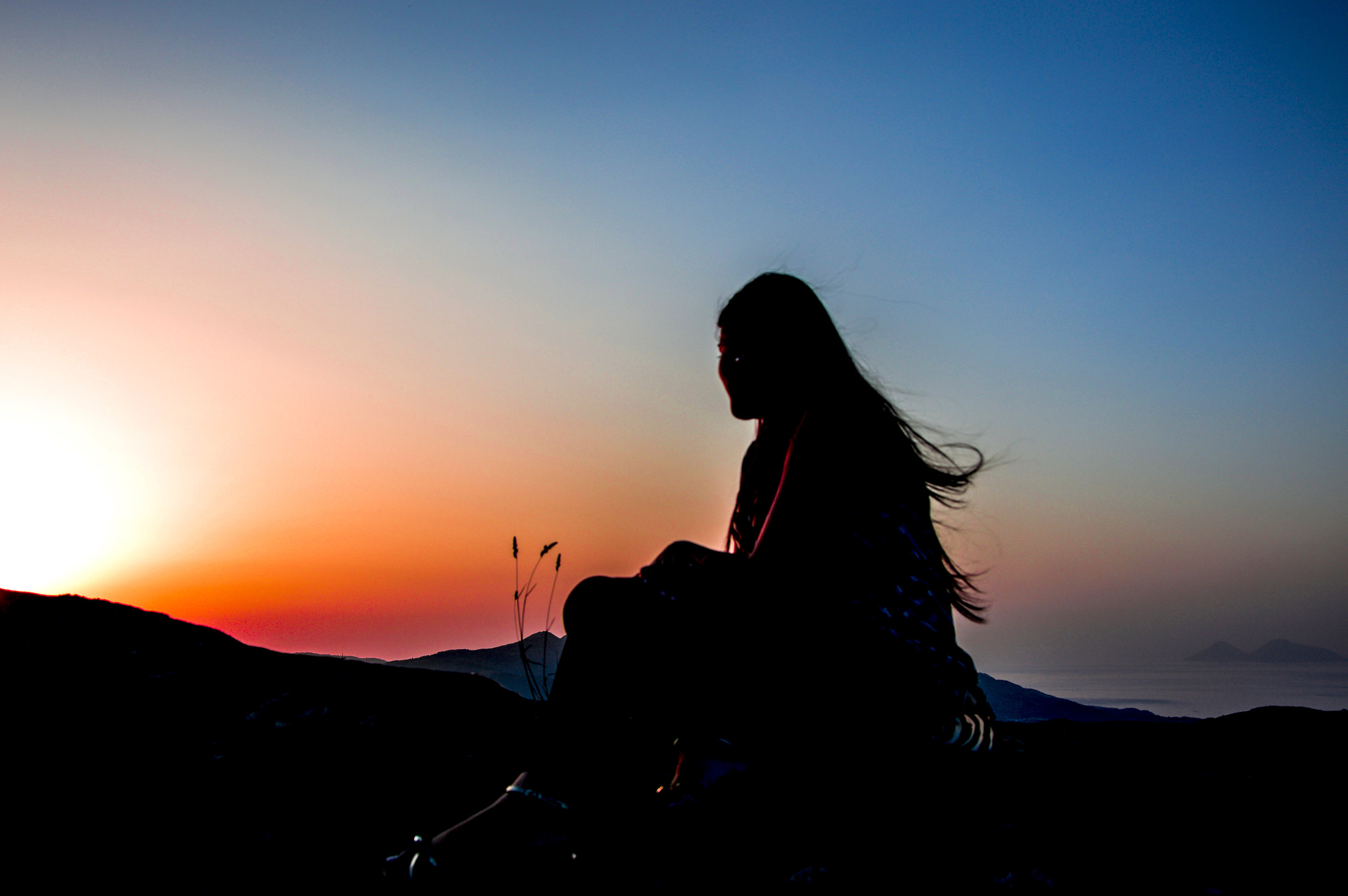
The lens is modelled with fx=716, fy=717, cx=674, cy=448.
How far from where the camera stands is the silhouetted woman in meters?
1.86

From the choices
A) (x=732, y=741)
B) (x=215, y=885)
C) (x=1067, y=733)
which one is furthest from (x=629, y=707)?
(x=1067, y=733)

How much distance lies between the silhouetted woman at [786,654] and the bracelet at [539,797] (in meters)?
0.01

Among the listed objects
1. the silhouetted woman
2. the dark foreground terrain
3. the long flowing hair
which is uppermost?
the long flowing hair

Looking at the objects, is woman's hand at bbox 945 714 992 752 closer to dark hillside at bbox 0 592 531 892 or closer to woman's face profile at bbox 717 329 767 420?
woman's face profile at bbox 717 329 767 420

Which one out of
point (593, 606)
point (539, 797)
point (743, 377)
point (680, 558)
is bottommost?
point (539, 797)

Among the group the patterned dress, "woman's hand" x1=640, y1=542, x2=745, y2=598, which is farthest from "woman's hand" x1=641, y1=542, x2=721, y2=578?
the patterned dress

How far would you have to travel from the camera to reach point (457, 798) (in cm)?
225

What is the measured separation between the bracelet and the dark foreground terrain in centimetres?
15

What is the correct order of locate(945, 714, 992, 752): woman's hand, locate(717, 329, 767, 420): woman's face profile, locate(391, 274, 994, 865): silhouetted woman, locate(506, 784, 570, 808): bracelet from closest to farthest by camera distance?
locate(506, 784, 570, 808): bracelet, locate(391, 274, 994, 865): silhouetted woman, locate(945, 714, 992, 752): woman's hand, locate(717, 329, 767, 420): woman's face profile

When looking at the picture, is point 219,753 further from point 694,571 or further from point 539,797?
point 694,571

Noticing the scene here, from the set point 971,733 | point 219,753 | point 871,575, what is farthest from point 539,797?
point 219,753

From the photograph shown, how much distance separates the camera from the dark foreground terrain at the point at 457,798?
1.75m

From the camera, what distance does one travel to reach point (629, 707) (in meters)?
1.86

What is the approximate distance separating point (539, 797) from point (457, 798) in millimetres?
720
